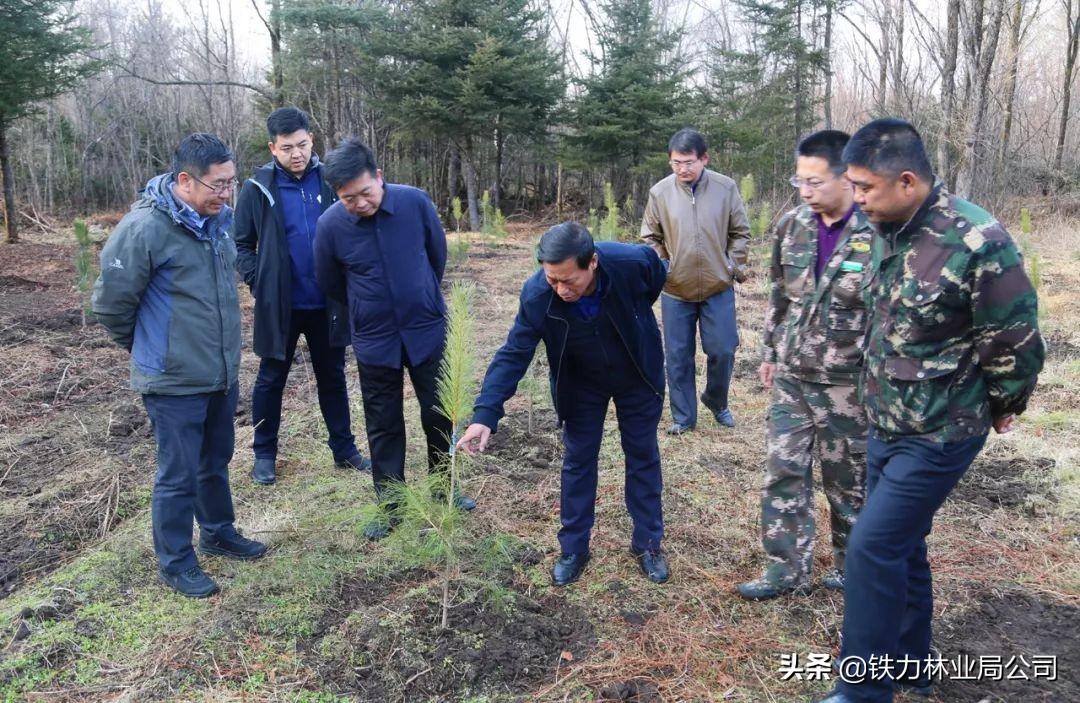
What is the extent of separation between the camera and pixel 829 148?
8.47 ft

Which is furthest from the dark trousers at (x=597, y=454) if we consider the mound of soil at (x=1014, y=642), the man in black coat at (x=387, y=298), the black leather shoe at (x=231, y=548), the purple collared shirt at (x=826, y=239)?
the black leather shoe at (x=231, y=548)

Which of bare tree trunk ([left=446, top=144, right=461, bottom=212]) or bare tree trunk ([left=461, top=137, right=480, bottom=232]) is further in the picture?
bare tree trunk ([left=446, top=144, right=461, bottom=212])

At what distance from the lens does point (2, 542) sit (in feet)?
11.5

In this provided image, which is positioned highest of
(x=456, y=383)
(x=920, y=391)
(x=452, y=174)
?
(x=452, y=174)

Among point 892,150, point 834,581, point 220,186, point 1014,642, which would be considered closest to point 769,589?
point 834,581

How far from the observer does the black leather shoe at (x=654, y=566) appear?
3.09 m

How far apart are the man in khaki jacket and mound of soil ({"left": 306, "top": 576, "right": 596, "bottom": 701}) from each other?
2.14 m

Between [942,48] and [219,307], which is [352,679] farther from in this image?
[942,48]

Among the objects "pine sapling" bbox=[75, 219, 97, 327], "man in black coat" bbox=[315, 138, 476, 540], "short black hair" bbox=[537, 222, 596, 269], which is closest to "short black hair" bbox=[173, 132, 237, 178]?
"man in black coat" bbox=[315, 138, 476, 540]

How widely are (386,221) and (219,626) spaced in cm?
178

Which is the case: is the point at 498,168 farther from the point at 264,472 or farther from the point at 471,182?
the point at 264,472

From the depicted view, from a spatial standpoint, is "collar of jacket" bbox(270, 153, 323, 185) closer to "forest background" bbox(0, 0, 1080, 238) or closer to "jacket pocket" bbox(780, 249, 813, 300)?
"jacket pocket" bbox(780, 249, 813, 300)

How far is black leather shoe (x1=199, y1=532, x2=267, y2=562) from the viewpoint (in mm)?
3295

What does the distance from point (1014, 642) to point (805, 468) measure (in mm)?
936
